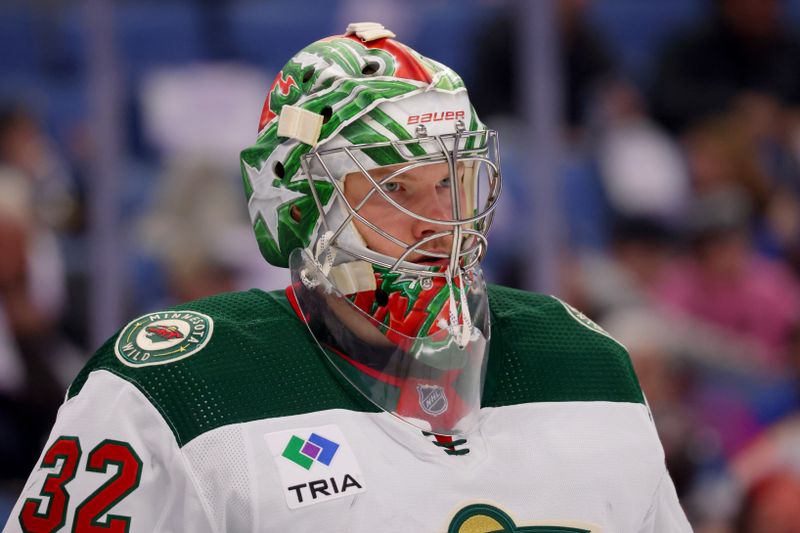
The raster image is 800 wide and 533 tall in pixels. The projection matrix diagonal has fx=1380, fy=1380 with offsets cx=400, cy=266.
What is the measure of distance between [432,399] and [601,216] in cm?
246

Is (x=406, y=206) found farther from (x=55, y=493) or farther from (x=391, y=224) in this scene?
(x=55, y=493)

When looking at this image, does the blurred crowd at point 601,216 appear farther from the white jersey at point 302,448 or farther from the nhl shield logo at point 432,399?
the nhl shield logo at point 432,399

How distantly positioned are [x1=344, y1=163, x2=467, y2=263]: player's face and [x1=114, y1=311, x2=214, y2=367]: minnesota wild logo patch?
0.25 metres

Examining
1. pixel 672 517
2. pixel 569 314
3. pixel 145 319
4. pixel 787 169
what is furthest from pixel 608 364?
pixel 787 169

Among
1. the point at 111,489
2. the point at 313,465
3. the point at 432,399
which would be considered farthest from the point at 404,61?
the point at 111,489

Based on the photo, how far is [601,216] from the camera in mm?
4211

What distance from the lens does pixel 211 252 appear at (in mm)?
3945

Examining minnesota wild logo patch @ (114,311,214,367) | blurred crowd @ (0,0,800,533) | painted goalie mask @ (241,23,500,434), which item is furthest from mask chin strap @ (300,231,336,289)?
blurred crowd @ (0,0,800,533)

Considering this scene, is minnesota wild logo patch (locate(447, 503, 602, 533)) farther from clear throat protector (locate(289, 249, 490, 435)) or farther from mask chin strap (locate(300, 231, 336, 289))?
mask chin strap (locate(300, 231, 336, 289))

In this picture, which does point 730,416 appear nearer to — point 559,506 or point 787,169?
point 787,169

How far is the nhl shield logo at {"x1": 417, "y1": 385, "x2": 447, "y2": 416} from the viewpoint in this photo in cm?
183

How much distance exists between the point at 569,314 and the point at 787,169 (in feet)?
8.02

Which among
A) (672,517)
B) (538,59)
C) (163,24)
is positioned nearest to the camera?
(672,517)

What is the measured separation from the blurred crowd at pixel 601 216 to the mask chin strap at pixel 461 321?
1989mm
